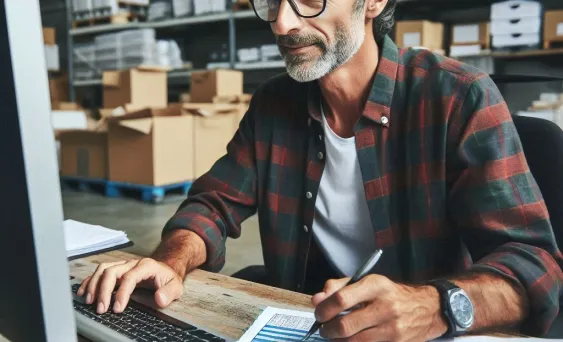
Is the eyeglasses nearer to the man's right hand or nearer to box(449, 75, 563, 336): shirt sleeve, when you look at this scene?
box(449, 75, 563, 336): shirt sleeve

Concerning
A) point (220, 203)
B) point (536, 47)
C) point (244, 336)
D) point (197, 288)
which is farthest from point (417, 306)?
point (536, 47)

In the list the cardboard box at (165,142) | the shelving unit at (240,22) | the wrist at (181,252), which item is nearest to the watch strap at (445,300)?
the wrist at (181,252)

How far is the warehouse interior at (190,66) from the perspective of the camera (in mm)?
3337

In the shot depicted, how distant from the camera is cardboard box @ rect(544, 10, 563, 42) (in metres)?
3.24

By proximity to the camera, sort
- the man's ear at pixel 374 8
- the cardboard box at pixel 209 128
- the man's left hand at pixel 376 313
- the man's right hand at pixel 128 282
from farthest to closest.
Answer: the cardboard box at pixel 209 128 → the man's ear at pixel 374 8 → the man's right hand at pixel 128 282 → the man's left hand at pixel 376 313

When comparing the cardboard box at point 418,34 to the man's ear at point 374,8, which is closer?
the man's ear at point 374,8

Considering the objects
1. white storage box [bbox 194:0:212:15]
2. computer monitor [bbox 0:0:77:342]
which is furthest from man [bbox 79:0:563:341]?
white storage box [bbox 194:0:212:15]

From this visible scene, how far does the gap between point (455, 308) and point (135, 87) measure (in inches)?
160

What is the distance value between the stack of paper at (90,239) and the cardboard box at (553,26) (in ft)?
10.1

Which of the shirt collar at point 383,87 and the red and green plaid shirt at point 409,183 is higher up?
the shirt collar at point 383,87

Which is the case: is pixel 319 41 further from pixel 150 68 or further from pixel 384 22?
pixel 150 68

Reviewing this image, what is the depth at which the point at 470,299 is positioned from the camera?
0.68 metres

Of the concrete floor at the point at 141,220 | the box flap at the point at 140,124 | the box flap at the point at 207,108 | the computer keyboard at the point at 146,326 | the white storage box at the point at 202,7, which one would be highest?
the white storage box at the point at 202,7

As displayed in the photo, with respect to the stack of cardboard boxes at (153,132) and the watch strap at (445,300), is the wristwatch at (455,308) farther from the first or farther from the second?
the stack of cardboard boxes at (153,132)
